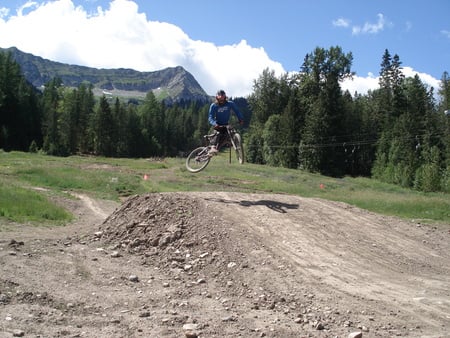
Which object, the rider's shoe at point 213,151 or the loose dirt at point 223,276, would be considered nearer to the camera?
the loose dirt at point 223,276

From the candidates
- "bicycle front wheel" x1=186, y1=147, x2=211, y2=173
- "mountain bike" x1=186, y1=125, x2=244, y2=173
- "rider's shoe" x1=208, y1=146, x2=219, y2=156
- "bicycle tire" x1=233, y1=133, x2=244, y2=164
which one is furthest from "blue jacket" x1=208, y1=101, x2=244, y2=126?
"bicycle front wheel" x1=186, y1=147, x2=211, y2=173

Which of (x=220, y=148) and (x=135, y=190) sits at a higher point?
(x=220, y=148)

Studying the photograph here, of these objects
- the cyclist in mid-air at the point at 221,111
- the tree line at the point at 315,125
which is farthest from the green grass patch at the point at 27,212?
the tree line at the point at 315,125

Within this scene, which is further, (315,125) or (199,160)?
(315,125)

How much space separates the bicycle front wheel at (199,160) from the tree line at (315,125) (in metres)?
44.2

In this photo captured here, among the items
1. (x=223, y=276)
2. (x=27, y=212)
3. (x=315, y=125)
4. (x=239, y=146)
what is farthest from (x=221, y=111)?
(x=315, y=125)

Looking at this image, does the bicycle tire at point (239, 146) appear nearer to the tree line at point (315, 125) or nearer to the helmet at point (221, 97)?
the helmet at point (221, 97)

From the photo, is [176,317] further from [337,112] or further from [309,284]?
[337,112]

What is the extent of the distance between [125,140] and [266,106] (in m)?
37.9

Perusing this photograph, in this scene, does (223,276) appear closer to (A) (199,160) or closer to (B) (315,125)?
(A) (199,160)

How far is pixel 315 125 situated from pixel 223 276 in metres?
64.8

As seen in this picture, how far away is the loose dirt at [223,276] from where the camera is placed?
6.93 m

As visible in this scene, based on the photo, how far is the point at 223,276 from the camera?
9.23 m

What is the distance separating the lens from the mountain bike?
588 inches
